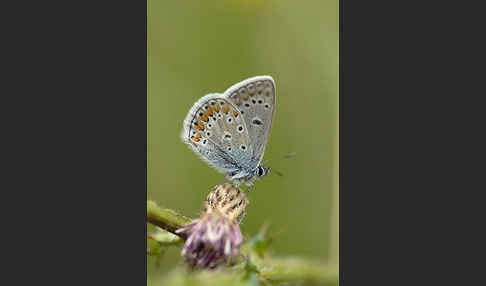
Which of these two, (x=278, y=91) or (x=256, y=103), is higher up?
(x=278, y=91)

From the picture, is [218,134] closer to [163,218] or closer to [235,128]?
[235,128]

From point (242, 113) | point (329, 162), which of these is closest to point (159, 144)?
point (242, 113)

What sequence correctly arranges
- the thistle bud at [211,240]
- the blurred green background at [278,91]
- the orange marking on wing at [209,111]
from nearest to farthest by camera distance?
the thistle bud at [211,240]
the orange marking on wing at [209,111]
the blurred green background at [278,91]

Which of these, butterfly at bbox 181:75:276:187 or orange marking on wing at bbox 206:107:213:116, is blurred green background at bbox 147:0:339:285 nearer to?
butterfly at bbox 181:75:276:187

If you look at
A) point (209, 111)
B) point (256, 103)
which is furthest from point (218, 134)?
point (256, 103)

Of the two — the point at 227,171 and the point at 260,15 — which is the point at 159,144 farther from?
the point at 260,15

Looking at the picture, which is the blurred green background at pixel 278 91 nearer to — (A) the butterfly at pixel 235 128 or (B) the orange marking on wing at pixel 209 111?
(A) the butterfly at pixel 235 128

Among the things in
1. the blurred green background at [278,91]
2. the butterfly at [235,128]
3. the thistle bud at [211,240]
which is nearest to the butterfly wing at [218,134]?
the butterfly at [235,128]
